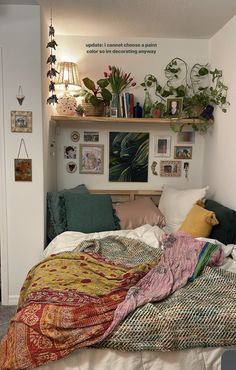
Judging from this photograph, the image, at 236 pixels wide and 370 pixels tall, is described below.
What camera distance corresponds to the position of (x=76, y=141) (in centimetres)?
313

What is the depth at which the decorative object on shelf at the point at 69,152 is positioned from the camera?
3.13m

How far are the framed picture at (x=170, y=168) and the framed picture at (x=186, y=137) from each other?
0.22 meters

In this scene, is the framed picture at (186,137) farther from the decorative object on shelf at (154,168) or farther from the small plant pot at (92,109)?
the small plant pot at (92,109)

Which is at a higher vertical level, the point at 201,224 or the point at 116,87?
the point at 116,87

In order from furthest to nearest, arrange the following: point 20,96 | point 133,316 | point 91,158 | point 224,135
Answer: point 91,158, point 224,135, point 20,96, point 133,316

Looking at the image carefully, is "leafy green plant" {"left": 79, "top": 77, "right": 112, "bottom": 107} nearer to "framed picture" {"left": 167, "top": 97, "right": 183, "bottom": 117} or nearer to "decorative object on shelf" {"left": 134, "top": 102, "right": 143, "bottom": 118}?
"decorative object on shelf" {"left": 134, "top": 102, "right": 143, "bottom": 118}

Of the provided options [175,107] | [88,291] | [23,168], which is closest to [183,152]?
[175,107]

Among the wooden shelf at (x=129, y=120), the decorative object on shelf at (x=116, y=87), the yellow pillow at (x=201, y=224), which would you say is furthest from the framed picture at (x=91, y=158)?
the yellow pillow at (x=201, y=224)

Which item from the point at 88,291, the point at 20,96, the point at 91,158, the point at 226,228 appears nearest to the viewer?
the point at 88,291

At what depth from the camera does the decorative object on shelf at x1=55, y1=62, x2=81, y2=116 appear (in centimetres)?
285

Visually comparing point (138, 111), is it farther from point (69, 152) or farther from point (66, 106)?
point (69, 152)

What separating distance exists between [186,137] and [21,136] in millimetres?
1625

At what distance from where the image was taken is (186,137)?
124 inches

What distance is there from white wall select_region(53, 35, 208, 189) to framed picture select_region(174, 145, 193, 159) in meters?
0.05
